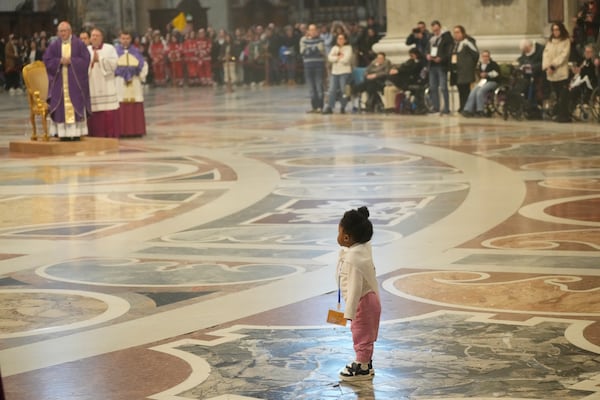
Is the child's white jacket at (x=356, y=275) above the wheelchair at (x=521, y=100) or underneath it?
above

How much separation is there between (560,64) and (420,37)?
3.50 m

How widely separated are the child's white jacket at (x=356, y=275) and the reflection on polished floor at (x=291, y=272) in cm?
30

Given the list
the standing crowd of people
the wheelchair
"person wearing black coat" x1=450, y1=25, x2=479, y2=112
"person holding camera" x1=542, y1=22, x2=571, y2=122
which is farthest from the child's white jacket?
"person wearing black coat" x1=450, y1=25, x2=479, y2=112

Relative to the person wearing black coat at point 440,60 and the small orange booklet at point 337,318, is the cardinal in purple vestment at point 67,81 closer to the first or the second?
the person wearing black coat at point 440,60

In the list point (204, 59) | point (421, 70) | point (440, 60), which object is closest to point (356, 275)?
point (440, 60)

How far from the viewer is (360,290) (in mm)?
4992

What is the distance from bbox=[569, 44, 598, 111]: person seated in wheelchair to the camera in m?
17.1

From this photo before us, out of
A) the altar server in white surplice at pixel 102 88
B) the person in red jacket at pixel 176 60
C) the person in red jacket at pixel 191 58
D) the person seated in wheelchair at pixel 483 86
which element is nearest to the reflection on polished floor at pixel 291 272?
the altar server in white surplice at pixel 102 88

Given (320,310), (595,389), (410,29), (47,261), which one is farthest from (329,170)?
(410,29)

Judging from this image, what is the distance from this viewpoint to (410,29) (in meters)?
22.0

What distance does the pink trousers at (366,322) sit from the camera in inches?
196

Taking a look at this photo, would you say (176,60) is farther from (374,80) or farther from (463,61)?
(463,61)

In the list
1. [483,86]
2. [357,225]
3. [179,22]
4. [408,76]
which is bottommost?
[483,86]

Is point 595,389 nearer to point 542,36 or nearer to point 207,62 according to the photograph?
point 542,36
